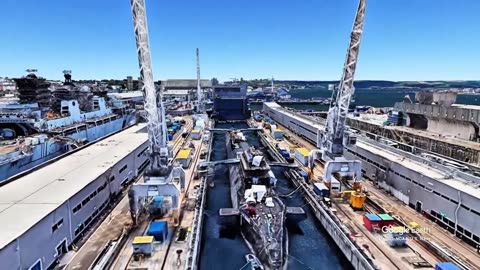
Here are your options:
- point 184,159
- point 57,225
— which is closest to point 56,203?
point 57,225

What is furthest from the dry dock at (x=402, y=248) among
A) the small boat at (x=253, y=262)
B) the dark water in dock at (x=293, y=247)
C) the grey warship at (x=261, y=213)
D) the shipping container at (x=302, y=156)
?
the shipping container at (x=302, y=156)

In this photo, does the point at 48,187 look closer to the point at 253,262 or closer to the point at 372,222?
the point at 253,262

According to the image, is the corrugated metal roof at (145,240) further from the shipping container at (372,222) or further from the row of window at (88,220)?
the shipping container at (372,222)

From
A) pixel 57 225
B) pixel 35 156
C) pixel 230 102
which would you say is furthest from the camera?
pixel 230 102

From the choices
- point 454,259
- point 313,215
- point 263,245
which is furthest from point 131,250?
point 454,259

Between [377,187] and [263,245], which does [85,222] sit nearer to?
[263,245]

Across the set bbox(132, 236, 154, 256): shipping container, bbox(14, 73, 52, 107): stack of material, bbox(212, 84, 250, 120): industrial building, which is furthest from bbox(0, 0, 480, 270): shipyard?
bbox(212, 84, 250, 120): industrial building

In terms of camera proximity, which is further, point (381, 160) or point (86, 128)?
point (86, 128)
